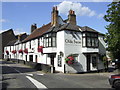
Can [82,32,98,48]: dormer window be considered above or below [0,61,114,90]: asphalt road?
above

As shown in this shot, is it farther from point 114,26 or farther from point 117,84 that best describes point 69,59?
point 117,84

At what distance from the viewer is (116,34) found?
14.4 m

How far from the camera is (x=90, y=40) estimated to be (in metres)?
21.9

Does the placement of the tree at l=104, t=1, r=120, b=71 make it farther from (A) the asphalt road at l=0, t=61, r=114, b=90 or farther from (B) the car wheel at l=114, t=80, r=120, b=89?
(B) the car wheel at l=114, t=80, r=120, b=89

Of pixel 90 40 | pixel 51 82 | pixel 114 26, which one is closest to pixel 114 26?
pixel 114 26

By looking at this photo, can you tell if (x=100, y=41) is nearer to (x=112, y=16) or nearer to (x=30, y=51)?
(x=112, y=16)

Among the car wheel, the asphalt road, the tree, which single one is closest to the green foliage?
the tree

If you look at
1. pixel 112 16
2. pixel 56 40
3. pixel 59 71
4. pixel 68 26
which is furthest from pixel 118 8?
pixel 59 71

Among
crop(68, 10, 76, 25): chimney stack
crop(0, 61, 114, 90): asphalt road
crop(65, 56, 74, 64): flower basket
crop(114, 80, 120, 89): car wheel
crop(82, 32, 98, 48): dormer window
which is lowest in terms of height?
crop(0, 61, 114, 90): asphalt road

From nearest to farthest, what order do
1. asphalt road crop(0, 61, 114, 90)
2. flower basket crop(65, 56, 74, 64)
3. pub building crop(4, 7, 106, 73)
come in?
asphalt road crop(0, 61, 114, 90) → flower basket crop(65, 56, 74, 64) → pub building crop(4, 7, 106, 73)

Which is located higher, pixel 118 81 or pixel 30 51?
pixel 30 51

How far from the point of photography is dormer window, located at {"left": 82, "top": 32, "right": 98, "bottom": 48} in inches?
845

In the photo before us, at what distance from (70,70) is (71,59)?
6.03 feet

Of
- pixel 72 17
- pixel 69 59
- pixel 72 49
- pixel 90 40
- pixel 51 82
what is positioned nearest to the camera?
pixel 51 82
